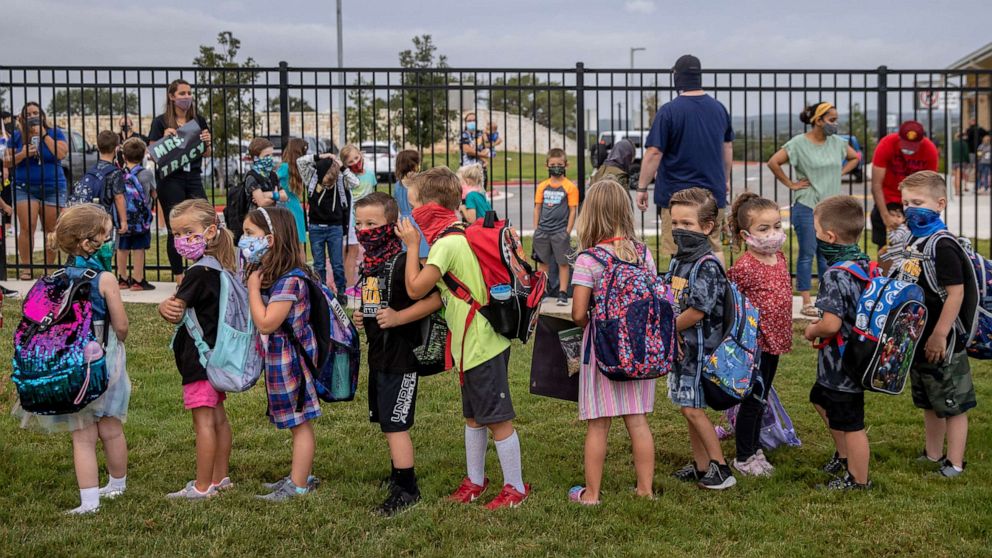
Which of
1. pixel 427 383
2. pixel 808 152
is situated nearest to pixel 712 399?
pixel 427 383

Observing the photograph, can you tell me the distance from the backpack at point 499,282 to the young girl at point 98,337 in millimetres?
1421

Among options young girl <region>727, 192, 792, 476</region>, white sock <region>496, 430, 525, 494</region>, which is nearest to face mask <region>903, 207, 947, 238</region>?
young girl <region>727, 192, 792, 476</region>

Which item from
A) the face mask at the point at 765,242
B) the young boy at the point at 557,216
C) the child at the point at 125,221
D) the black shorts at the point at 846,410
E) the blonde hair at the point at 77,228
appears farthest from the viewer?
the young boy at the point at 557,216

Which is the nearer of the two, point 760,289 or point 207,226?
point 207,226

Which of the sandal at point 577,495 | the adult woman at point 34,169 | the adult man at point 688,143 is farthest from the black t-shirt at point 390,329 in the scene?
the adult woman at point 34,169

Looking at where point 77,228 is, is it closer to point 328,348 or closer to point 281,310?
point 281,310

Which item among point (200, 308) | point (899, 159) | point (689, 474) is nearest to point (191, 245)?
point (200, 308)

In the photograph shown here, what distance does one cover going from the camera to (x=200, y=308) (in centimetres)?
450

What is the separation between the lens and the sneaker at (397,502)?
4430 millimetres

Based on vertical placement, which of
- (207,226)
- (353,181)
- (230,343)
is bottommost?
(230,343)

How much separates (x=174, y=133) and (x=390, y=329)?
539 cm

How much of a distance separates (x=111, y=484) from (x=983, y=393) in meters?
5.11

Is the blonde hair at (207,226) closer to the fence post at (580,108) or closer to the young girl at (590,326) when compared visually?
the young girl at (590,326)

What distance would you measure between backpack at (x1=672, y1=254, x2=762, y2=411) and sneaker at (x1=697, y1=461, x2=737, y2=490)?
310 mm
